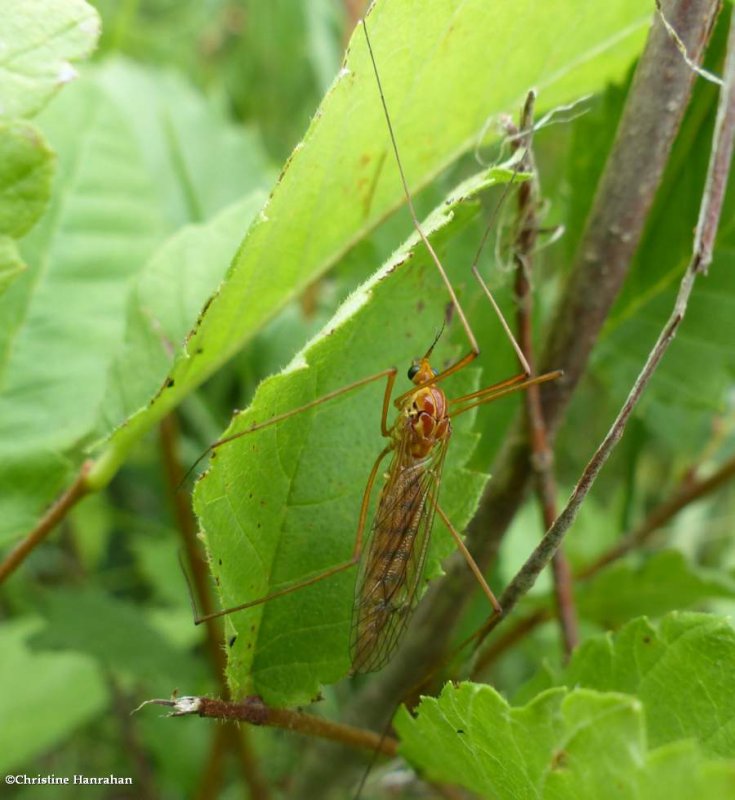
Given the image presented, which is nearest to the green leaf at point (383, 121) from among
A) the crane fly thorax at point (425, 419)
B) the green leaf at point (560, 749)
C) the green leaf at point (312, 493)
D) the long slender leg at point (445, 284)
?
the long slender leg at point (445, 284)

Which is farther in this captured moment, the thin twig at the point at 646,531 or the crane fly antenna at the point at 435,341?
the thin twig at the point at 646,531

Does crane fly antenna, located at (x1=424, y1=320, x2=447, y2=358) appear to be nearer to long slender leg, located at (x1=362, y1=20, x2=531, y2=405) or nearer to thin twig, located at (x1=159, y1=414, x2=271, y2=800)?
long slender leg, located at (x1=362, y1=20, x2=531, y2=405)

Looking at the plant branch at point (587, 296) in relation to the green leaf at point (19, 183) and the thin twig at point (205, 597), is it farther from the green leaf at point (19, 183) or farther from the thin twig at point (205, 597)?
the green leaf at point (19, 183)

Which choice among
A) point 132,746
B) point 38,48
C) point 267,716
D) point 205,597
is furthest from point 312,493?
point 132,746

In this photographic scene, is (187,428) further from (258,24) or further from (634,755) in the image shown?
(258,24)

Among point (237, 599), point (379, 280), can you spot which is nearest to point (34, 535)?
point (237, 599)

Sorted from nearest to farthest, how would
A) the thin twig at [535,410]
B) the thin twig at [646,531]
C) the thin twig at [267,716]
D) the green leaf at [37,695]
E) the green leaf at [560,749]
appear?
1. the green leaf at [560,749]
2. the thin twig at [267,716]
3. the thin twig at [535,410]
4. the thin twig at [646,531]
5. the green leaf at [37,695]

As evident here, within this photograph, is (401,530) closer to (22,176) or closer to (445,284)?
(445,284)
